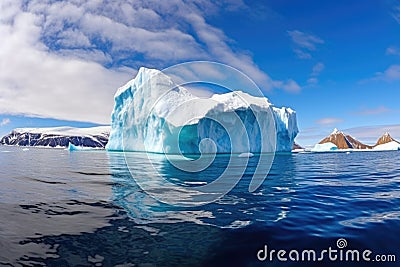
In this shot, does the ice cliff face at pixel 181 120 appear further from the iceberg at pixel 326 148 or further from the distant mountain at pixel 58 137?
the distant mountain at pixel 58 137

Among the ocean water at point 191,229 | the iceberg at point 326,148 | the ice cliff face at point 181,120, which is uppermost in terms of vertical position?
the ice cliff face at point 181,120

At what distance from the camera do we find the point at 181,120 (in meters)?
35.2

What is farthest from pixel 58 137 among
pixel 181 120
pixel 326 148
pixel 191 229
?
pixel 191 229

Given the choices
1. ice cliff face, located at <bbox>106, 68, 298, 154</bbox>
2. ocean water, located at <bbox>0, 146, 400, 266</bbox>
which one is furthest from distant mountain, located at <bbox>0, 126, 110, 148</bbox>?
ocean water, located at <bbox>0, 146, 400, 266</bbox>

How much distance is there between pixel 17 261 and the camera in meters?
4.18

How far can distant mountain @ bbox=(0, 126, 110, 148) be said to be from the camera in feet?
488

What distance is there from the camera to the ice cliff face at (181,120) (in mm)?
36000

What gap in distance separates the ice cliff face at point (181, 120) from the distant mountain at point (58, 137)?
106 metres

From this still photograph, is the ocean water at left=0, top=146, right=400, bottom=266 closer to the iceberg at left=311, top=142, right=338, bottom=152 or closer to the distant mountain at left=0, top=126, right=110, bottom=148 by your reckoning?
the iceberg at left=311, top=142, right=338, bottom=152

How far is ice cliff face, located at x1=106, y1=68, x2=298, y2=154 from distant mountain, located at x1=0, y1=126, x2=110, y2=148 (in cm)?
10582

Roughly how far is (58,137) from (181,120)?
14039 centimetres

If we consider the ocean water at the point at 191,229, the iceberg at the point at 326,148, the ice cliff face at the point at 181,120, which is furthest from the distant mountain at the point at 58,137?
the ocean water at the point at 191,229

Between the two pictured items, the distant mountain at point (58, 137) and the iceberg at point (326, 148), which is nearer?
the iceberg at point (326, 148)

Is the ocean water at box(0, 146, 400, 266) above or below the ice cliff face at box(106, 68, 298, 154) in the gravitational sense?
below
